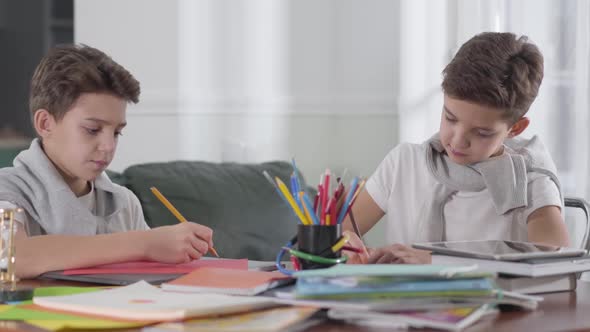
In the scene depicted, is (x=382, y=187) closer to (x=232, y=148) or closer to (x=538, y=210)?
(x=538, y=210)

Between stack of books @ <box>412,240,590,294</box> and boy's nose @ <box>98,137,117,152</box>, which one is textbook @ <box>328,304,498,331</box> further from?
boy's nose @ <box>98,137,117,152</box>

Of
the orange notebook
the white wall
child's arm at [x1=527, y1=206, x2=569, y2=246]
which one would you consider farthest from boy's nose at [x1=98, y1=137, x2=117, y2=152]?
the white wall

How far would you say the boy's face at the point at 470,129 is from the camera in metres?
1.66

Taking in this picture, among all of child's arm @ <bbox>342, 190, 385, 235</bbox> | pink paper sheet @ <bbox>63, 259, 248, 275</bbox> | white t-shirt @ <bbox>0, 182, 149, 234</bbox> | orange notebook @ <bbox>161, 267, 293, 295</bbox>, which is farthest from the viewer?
child's arm @ <bbox>342, 190, 385, 235</bbox>

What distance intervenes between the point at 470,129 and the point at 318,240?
54 centimetres

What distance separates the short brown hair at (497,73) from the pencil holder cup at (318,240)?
52 centimetres

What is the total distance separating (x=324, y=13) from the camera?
141 inches

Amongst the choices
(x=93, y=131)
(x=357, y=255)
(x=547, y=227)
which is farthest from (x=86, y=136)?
(x=547, y=227)

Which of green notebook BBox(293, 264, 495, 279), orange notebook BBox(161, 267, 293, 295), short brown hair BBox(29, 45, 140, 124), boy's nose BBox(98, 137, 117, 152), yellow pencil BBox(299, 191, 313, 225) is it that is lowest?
orange notebook BBox(161, 267, 293, 295)

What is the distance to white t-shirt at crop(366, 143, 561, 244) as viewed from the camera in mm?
1820

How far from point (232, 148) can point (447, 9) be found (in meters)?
0.94

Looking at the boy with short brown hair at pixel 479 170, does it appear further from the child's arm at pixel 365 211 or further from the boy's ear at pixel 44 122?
the boy's ear at pixel 44 122

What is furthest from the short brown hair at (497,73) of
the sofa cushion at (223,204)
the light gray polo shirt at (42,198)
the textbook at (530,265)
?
the sofa cushion at (223,204)

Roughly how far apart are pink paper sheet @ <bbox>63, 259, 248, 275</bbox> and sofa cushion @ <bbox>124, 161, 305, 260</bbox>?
85 centimetres
